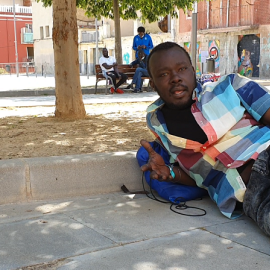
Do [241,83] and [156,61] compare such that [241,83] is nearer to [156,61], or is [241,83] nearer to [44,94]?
[156,61]

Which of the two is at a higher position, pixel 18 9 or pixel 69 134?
pixel 18 9

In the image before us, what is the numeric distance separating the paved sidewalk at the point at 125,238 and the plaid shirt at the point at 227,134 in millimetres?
238

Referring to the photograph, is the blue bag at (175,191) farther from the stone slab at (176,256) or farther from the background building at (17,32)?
the background building at (17,32)

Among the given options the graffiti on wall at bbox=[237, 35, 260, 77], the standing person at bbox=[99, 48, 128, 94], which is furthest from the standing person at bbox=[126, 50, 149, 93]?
the graffiti on wall at bbox=[237, 35, 260, 77]

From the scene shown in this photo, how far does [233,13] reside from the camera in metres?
28.4

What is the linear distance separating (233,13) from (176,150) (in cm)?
2689

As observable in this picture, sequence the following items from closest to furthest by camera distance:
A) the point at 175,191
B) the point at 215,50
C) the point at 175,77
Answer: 1. the point at 175,77
2. the point at 175,191
3. the point at 215,50

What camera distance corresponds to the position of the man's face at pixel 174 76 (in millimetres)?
3141

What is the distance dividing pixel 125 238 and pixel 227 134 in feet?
3.23

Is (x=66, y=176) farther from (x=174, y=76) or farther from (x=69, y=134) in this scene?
(x=69, y=134)

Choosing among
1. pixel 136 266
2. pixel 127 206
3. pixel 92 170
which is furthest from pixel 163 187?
pixel 136 266

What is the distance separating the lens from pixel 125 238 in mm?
2764

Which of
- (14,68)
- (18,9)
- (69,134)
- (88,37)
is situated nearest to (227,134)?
(69,134)

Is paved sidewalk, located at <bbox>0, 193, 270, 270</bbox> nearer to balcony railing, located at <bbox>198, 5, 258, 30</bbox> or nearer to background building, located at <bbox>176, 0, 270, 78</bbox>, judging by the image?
background building, located at <bbox>176, 0, 270, 78</bbox>
